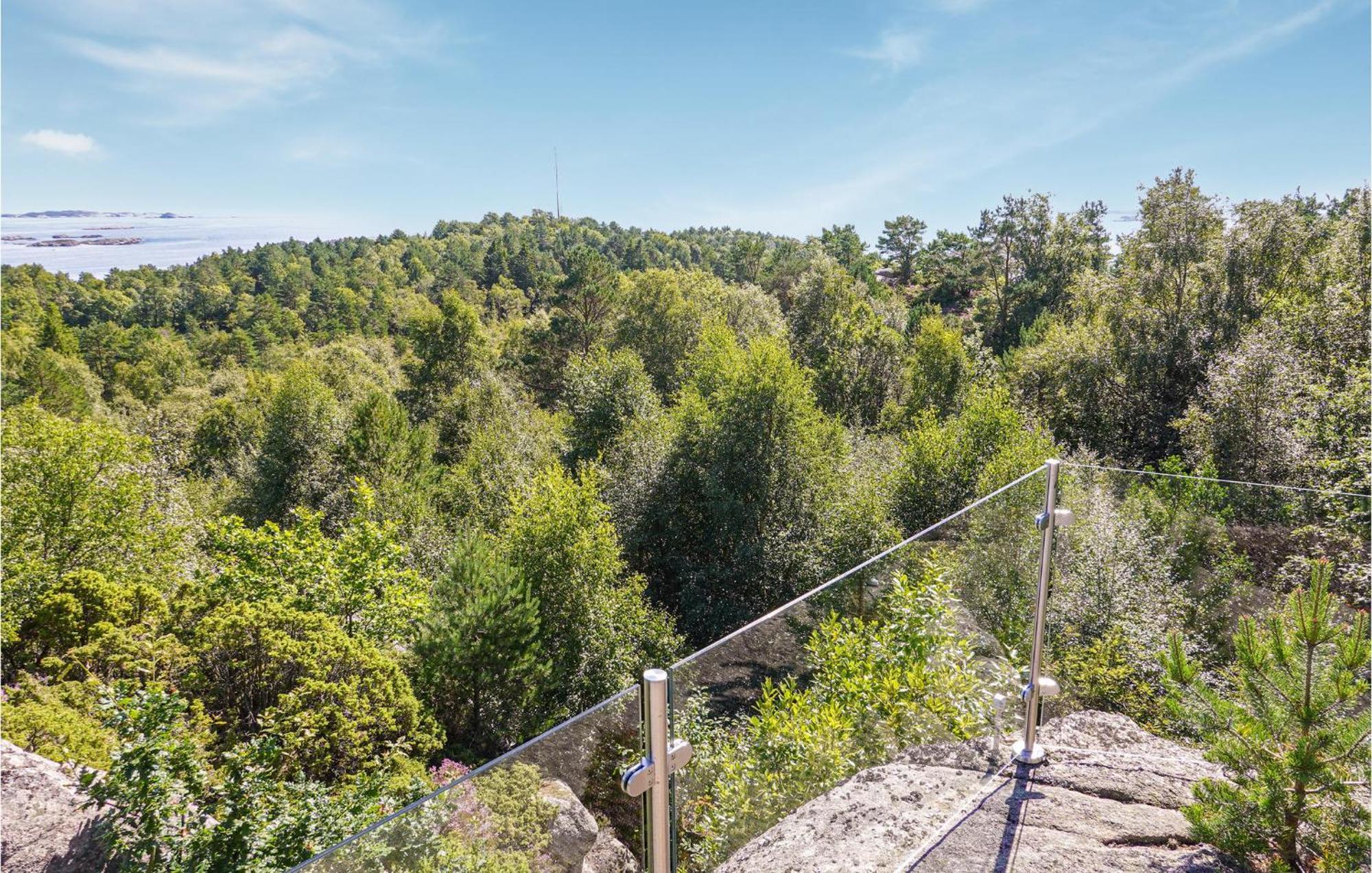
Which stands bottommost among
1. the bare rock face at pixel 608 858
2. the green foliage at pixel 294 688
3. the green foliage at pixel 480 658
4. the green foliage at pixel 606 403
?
the green foliage at pixel 480 658

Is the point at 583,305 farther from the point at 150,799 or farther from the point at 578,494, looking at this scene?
the point at 150,799

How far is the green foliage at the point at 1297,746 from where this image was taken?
7.25 feet

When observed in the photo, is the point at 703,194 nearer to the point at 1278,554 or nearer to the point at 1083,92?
the point at 1083,92

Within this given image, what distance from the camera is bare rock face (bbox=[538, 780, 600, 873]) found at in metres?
1.65

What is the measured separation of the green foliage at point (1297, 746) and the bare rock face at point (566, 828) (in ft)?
7.36

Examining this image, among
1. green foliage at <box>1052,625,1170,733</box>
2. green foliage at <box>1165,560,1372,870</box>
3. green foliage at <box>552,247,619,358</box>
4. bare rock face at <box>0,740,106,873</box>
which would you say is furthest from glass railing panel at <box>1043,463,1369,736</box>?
green foliage at <box>552,247,619,358</box>

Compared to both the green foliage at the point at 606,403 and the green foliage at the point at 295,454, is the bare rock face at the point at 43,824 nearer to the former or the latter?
the green foliage at the point at 606,403

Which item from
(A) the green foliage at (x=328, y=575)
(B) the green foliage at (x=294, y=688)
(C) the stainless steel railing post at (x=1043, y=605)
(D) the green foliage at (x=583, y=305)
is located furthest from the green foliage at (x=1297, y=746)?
(D) the green foliage at (x=583, y=305)

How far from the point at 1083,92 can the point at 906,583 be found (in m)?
22.2

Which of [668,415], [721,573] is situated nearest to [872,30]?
[668,415]

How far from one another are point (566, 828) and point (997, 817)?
1971mm

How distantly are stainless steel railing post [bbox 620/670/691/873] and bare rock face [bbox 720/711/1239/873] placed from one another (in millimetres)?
411

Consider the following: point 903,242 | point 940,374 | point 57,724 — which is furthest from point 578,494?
point 903,242

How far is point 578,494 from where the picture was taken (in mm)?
14289
